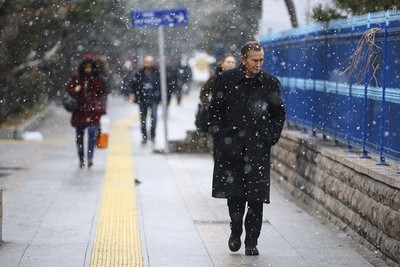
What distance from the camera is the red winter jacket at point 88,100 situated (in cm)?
1758

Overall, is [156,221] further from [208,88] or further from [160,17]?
[160,17]

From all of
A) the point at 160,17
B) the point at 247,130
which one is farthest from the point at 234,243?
the point at 160,17

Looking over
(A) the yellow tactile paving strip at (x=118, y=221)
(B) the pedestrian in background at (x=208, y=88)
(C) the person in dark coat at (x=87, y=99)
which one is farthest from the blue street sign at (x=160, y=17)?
(B) the pedestrian in background at (x=208, y=88)

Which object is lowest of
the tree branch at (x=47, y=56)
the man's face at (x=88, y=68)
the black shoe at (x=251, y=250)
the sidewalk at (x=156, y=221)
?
the sidewalk at (x=156, y=221)

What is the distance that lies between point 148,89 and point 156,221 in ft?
34.1

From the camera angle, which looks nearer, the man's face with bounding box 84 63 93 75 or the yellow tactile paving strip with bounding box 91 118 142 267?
the yellow tactile paving strip with bounding box 91 118 142 267

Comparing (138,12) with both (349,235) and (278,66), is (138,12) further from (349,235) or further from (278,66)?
(349,235)

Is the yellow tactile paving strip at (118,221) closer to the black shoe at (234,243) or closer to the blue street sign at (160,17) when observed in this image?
the black shoe at (234,243)

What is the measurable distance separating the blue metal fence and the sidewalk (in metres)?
0.94

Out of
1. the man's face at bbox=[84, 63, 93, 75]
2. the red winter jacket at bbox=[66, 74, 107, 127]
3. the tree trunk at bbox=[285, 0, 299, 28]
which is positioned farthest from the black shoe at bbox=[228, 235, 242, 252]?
the man's face at bbox=[84, 63, 93, 75]

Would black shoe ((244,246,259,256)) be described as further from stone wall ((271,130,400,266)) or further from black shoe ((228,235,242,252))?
stone wall ((271,130,400,266))

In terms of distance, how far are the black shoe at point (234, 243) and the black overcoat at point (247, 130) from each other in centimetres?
38

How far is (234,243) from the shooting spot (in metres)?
9.66

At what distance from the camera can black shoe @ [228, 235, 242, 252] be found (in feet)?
31.7
